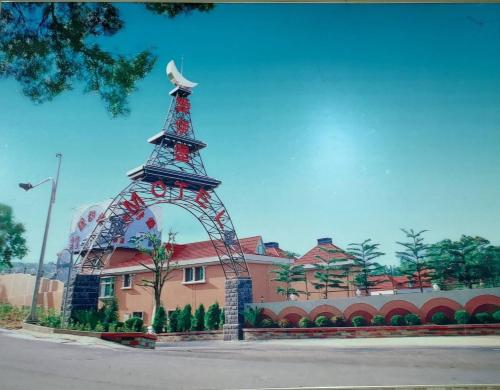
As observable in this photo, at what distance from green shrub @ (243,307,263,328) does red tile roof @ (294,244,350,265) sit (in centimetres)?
278

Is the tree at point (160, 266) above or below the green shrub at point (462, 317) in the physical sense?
above

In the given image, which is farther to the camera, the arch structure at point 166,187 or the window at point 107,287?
the window at point 107,287

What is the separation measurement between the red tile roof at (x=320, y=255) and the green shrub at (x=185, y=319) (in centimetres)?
496

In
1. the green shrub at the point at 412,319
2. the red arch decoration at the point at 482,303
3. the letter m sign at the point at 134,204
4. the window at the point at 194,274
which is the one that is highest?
the letter m sign at the point at 134,204

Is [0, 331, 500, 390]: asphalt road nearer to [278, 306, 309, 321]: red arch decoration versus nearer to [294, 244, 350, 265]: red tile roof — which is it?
[278, 306, 309, 321]: red arch decoration

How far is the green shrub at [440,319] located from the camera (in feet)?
29.5

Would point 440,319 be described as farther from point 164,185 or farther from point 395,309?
point 164,185

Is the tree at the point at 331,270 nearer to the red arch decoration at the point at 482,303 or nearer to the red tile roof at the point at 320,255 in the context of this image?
the red tile roof at the point at 320,255

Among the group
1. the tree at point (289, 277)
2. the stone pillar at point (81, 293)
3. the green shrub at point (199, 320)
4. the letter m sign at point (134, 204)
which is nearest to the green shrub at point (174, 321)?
the green shrub at point (199, 320)

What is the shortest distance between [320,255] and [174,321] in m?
6.28

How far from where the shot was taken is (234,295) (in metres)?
11.6

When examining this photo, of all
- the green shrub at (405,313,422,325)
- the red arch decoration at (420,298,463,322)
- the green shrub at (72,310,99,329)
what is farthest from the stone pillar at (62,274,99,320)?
the red arch decoration at (420,298,463,322)

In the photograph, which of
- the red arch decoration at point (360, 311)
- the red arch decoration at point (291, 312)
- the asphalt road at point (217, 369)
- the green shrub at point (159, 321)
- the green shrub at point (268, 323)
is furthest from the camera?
the green shrub at point (159, 321)

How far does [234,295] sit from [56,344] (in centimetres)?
602
